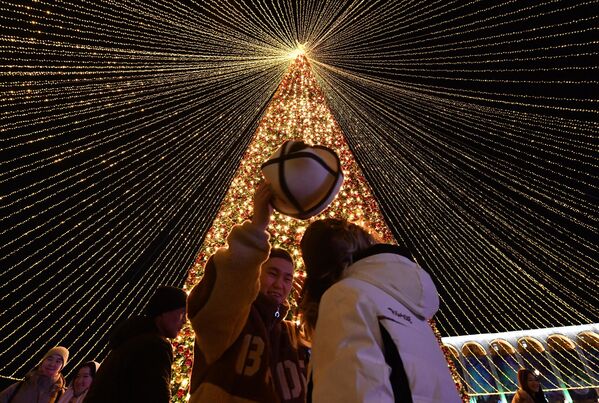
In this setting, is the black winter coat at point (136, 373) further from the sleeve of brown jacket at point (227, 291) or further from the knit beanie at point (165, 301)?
the sleeve of brown jacket at point (227, 291)

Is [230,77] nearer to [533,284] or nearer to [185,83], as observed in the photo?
[185,83]

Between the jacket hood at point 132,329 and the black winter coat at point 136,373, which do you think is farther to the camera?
the jacket hood at point 132,329

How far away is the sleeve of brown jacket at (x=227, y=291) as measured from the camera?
6.05ft

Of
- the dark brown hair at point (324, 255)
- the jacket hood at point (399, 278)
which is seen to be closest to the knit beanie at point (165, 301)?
the dark brown hair at point (324, 255)

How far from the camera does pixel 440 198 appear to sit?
7.51 m

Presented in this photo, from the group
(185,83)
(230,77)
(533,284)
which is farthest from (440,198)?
(533,284)

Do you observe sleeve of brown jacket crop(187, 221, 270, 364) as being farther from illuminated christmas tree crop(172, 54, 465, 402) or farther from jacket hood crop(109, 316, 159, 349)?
illuminated christmas tree crop(172, 54, 465, 402)

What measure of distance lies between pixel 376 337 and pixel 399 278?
0.92ft

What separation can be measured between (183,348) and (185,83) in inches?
150

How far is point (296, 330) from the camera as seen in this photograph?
2.65 meters

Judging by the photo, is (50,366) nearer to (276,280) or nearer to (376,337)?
(276,280)

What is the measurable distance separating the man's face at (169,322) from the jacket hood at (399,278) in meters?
1.63

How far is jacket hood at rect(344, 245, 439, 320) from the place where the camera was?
4.60 feet

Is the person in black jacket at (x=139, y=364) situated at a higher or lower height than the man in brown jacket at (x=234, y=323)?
lower
